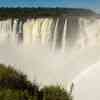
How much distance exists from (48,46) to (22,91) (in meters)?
18.7

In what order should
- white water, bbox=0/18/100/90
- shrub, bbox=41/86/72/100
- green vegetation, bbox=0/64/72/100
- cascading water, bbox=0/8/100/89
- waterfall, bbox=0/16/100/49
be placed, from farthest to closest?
waterfall, bbox=0/16/100/49 < cascading water, bbox=0/8/100/89 < white water, bbox=0/18/100/90 < shrub, bbox=41/86/72/100 < green vegetation, bbox=0/64/72/100

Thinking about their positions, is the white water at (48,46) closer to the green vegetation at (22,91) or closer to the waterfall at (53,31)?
the waterfall at (53,31)

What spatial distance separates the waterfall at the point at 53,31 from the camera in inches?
1297

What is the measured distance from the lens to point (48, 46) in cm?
3497

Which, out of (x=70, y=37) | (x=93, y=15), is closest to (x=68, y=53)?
(x=70, y=37)

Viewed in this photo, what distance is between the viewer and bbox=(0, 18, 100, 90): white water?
30.8 m

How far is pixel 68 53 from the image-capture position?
33.4 meters

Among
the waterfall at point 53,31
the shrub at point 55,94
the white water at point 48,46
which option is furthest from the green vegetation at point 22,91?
the waterfall at point 53,31

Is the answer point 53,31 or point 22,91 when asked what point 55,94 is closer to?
point 22,91

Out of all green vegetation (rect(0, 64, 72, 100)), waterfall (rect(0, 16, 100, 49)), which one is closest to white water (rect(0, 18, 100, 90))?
waterfall (rect(0, 16, 100, 49))

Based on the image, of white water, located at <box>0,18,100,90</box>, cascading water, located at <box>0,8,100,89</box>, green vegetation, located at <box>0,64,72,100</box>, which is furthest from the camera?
cascading water, located at <box>0,8,100,89</box>

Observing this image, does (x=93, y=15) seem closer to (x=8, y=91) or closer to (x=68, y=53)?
(x=68, y=53)

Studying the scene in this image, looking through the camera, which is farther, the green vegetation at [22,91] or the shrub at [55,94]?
the shrub at [55,94]

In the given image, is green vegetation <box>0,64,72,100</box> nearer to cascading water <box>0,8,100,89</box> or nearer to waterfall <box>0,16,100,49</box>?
cascading water <box>0,8,100,89</box>
